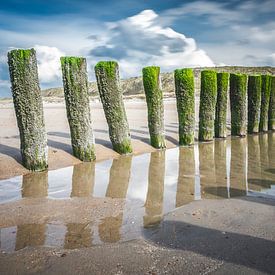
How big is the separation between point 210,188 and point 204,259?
3115 millimetres

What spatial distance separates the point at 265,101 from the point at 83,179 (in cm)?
1033

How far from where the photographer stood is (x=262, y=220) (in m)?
4.55

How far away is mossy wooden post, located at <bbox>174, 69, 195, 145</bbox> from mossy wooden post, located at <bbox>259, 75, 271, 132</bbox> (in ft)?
17.1

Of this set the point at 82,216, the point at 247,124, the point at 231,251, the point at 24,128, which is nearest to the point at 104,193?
the point at 82,216

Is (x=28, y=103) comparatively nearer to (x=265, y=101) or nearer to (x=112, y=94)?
(x=112, y=94)

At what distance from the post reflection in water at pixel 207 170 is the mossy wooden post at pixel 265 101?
4223 mm

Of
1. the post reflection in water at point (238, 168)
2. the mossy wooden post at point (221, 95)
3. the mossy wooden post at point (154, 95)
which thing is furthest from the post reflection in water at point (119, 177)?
the mossy wooden post at point (221, 95)

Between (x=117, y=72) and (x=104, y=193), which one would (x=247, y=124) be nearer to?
(x=117, y=72)

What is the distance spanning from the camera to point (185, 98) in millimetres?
11102

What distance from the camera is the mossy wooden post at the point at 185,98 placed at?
11016 millimetres

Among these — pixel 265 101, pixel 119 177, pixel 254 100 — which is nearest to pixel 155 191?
pixel 119 177

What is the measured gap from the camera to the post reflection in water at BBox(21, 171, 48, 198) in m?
6.23

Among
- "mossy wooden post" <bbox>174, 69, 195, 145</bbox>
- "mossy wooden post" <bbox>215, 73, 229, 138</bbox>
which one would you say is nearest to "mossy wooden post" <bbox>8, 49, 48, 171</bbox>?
"mossy wooden post" <bbox>174, 69, 195, 145</bbox>

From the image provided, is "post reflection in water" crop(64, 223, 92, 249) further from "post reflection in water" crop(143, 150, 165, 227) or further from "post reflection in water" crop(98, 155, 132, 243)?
"post reflection in water" crop(143, 150, 165, 227)
